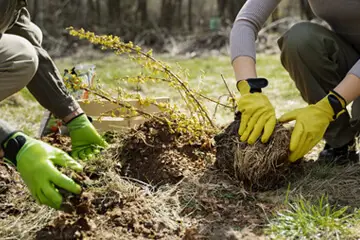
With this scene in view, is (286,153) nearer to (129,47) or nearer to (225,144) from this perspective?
(225,144)

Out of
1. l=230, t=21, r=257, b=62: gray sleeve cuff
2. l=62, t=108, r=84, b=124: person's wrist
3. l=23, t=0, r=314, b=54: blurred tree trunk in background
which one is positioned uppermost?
l=230, t=21, r=257, b=62: gray sleeve cuff

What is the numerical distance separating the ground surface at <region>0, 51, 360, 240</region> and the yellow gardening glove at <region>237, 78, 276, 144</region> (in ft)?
0.65

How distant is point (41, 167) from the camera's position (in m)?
1.87

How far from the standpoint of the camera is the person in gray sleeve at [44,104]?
188 cm

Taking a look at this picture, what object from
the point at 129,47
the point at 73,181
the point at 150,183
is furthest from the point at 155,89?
the point at 73,181

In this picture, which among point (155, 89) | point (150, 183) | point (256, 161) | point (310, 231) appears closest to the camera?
point (310, 231)

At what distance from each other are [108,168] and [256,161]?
1.97 feet

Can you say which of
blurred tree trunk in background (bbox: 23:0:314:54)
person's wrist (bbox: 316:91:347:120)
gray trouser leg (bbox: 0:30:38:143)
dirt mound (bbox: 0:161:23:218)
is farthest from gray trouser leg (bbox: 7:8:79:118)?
blurred tree trunk in background (bbox: 23:0:314:54)

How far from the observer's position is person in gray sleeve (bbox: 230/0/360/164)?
2.35 metres

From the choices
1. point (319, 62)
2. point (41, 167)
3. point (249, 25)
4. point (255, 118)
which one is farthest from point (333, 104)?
point (41, 167)

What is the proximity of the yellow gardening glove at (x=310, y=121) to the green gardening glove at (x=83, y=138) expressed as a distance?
90 centimetres

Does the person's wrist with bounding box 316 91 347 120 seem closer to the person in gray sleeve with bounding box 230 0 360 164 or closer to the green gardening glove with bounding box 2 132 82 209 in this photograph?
the person in gray sleeve with bounding box 230 0 360 164

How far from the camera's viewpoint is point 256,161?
2250 mm

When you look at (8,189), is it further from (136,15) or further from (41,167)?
(136,15)
